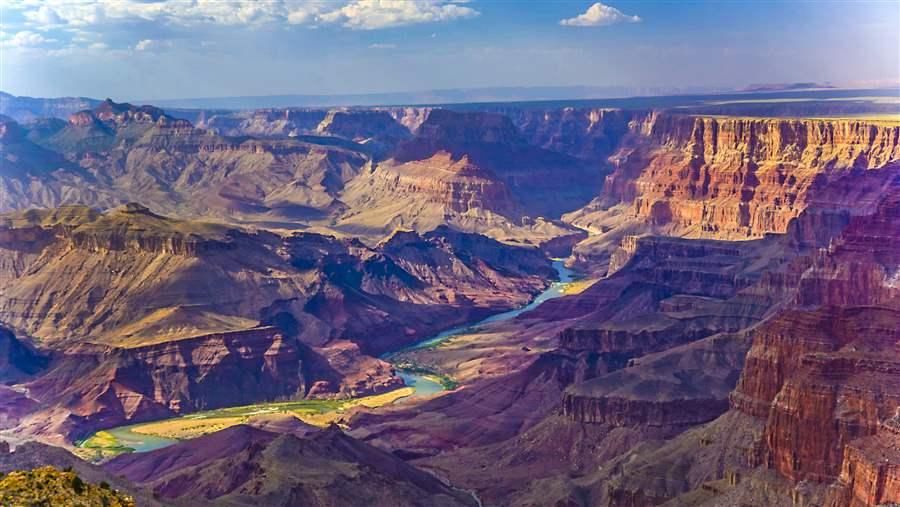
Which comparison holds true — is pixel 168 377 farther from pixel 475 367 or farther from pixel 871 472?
pixel 871 472

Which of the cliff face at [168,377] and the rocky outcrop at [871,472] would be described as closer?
the rocky outcrop at [871,472]

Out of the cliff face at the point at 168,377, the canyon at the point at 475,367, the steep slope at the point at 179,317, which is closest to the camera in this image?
the canyon at the point at 475,367

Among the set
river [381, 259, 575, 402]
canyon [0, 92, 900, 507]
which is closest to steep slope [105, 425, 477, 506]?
canyon [0, 92, 900, 507]

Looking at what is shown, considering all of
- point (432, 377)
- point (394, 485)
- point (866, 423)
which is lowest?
point (432, 377)

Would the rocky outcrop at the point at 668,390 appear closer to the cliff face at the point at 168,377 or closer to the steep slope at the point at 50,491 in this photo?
the cliff face at the point at 168,377

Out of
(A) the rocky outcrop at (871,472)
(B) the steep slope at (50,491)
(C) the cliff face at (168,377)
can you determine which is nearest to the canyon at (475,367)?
(A) the rocky outcrop at (871,472)

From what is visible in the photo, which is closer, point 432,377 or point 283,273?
point 432,377

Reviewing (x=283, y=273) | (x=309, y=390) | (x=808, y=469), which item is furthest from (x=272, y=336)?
(x=808, y=469)

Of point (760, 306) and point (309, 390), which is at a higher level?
point (760, 306)

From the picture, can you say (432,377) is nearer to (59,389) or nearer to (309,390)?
(309,390)
